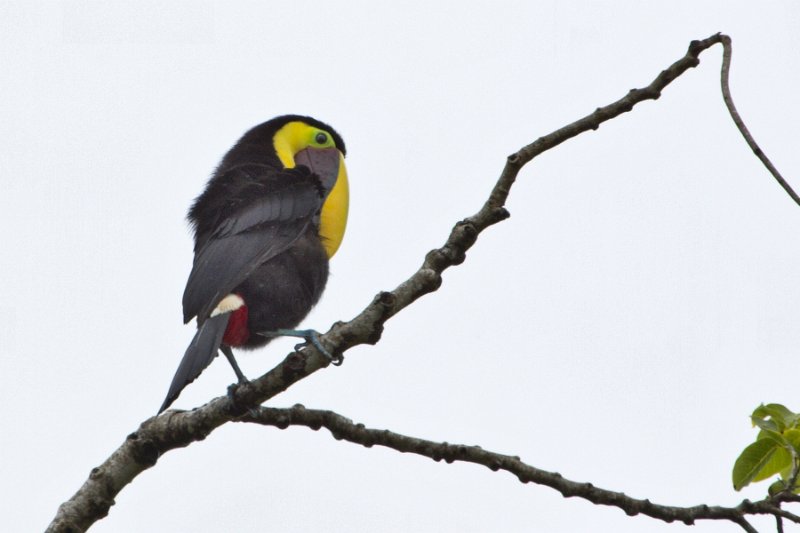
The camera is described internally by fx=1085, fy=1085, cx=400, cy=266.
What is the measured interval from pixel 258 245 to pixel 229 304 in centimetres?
33

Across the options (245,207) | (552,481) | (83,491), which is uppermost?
(245,207)

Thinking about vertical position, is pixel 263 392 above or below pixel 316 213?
below

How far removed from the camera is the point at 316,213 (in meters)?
4.72

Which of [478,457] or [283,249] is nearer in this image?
[478,457]

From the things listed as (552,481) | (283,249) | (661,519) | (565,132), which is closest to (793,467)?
(661,519)

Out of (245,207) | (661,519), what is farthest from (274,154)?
(661,519)

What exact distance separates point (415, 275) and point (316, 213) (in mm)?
1788

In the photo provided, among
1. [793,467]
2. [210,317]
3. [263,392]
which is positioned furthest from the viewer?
[210,317]

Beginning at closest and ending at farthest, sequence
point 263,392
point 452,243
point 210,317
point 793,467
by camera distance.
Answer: point 793,467
point 452,243
point 263,392
point 210,317

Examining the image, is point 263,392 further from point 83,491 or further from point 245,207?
point 245,207

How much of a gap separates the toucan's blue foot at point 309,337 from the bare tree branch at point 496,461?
0.23m

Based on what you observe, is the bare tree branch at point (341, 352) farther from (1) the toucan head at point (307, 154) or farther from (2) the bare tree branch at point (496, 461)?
(1) the toucan head at point (307, 154)

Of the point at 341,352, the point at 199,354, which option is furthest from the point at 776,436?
the point at 199,354

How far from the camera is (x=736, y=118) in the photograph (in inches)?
107
